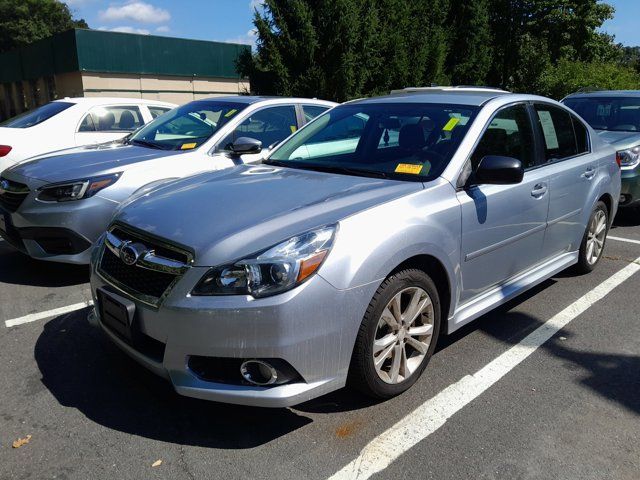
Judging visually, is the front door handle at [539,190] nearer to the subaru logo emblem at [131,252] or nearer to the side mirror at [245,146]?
the side mirror at [245,146]

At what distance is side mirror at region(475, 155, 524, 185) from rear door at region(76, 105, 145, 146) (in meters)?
5.93

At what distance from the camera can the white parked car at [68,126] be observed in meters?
7.35

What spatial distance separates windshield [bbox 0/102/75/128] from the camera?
25.2 ft

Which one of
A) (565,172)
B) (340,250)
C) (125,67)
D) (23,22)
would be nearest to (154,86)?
(125,67)

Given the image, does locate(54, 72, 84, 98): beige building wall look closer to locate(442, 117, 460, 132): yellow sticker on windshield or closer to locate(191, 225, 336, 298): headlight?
locate(442, 117, 460, 132): yellow sticker on windshield

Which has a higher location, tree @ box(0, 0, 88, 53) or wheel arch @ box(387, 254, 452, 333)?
tree @ box(0, 0, 88, 53)

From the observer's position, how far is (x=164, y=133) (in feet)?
19.1

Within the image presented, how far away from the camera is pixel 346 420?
9.41ft

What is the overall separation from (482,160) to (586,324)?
1724mm

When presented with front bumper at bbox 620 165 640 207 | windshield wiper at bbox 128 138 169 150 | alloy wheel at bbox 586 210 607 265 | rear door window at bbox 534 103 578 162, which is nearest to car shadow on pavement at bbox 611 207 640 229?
front bumper at bbox 620 165 640 207

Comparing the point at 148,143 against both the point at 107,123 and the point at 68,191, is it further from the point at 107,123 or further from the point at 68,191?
the point at 107,123

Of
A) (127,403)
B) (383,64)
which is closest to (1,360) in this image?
(127,403)

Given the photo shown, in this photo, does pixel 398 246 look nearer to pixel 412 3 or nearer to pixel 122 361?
pixel 122 361

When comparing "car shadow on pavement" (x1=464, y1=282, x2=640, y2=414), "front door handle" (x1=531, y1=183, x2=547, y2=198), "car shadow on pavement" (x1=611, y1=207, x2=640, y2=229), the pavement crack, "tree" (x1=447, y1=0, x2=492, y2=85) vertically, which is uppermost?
"tree" (x1=447, y1=0, x2=492, y2=85)
